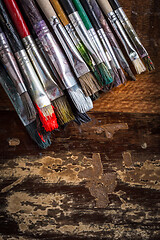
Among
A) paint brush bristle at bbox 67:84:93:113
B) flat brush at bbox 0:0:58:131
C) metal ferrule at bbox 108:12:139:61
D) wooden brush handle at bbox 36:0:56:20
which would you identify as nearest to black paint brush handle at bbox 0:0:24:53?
flat brush at bbox 0:0:58:131

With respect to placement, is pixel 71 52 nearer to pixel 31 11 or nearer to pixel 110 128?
pixel 31 11

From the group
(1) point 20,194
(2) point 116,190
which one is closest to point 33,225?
(1) point 20,194

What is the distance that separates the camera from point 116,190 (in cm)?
86

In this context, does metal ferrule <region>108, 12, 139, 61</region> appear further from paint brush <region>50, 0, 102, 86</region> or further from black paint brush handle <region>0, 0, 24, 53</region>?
black paint brush handle <region>0, 0, 24, 53</region>

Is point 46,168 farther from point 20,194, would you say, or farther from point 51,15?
point 51,15

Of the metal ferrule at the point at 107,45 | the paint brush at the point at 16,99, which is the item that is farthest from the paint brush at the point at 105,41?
the paint brush at the point at 16,99

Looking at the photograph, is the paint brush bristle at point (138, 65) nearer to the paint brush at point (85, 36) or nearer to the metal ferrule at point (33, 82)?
the paint brush at point (85, 36)

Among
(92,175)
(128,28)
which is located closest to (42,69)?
(128,28)

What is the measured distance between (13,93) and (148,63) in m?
0.48

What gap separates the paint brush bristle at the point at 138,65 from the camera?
783 millimetres

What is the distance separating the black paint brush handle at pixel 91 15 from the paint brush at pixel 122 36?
41 millimetres

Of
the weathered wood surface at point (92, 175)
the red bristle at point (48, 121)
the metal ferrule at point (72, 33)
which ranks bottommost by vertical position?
the weathered wood surface at point (92, 175)

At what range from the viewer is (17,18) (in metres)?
0.70

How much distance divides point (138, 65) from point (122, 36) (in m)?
0.11
